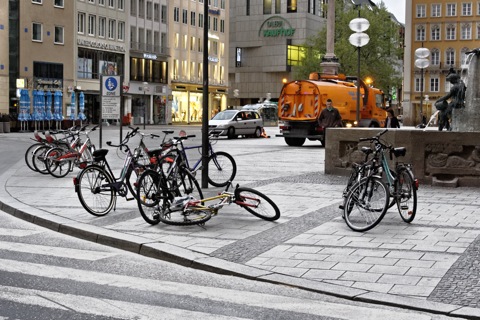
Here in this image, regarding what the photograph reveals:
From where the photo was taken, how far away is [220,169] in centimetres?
1622

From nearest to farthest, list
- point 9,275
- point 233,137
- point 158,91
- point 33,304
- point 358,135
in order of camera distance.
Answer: point 33,304 < point 9,275 < point 358,135 < point 233,137 < point 158,91

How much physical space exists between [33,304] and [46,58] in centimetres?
5817

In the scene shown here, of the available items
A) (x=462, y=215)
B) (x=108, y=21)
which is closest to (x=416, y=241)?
(x=462, y=215)

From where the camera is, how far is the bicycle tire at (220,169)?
633 inches

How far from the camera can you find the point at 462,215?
11820 mm

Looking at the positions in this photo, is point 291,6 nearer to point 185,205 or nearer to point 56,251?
point 185,205

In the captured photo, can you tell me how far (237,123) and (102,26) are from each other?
1240 inches

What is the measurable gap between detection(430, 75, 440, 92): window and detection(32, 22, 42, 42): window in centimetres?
5491

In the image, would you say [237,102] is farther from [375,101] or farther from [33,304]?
[33,304]

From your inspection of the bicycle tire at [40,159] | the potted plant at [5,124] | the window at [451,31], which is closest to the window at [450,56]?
the window at [451,31]

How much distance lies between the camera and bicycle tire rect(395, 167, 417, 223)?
35.8ft

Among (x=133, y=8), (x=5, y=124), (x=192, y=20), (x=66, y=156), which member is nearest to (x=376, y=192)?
(x=66, y=156)

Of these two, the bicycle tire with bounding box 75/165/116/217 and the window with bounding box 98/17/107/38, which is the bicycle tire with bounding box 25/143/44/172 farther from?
the window with bounding box 98/17/107/38

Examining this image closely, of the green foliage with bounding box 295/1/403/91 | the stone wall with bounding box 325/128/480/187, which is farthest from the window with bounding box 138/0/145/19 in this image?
the stone wall with bounding box 325/128/480/187
